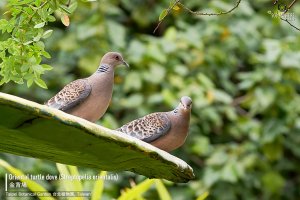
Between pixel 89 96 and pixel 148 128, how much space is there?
323mm

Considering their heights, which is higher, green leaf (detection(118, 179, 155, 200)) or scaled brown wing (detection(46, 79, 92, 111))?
scaled brown wing (detection(46, 79, 92, 111))

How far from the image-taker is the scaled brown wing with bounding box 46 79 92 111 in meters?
2.30

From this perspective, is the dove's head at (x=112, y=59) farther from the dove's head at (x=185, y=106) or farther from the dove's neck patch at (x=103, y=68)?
the dove's head at (x=185, y=106)

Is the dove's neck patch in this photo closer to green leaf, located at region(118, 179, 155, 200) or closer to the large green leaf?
the large green leaf

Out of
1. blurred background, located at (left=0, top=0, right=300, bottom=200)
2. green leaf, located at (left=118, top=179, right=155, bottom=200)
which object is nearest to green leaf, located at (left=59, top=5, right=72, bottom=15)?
green leaf, located at (left=118, top=179, right=155, bottom=200)

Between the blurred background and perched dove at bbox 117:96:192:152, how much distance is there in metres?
2.87

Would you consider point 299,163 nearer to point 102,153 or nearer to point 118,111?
point 118,111

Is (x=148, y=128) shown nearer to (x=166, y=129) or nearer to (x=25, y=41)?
(x=166, y=129)

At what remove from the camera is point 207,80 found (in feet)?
19.0

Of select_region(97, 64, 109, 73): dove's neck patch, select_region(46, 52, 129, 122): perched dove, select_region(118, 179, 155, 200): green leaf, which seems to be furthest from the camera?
select_region(118, 179, 155, 200): green leaf

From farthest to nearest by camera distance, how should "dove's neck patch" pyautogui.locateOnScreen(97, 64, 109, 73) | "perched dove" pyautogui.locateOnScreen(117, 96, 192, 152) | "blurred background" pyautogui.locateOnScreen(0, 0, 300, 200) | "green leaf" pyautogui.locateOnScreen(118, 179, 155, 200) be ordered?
"blurred background" pyautogui.locateOnScreen(0, 0, 300, 200) → "green leaf" pyautogui.locateOnScreen(118, 179, 155, 200) → "perched dove" pyautogui.locateOnScreen(117, 96, 192, 152) → "dove's neck patch" pyautogui.locateOnScreen(97, 64, 109, 73)

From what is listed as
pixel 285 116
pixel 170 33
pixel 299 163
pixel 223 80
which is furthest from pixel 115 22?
pixel 299 163

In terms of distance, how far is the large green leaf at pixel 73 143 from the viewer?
4.21ft

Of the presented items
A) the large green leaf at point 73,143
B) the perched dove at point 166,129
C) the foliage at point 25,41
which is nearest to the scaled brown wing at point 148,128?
the perched dove at point 166,129
